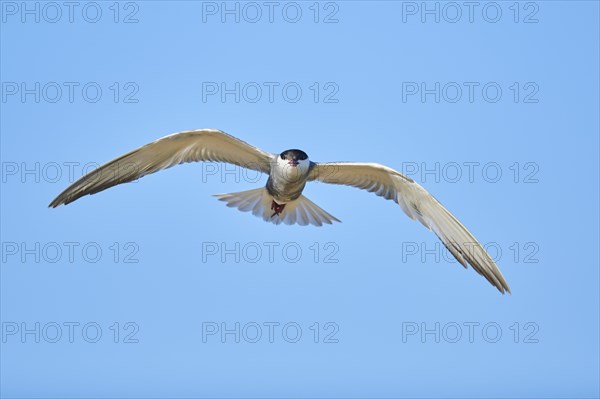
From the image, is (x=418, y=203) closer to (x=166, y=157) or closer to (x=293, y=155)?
(x=293, y=155)

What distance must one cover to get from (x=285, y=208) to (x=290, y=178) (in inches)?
39.2

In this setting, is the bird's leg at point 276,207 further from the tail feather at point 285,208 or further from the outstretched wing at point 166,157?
the outstretched wing at point 166,157

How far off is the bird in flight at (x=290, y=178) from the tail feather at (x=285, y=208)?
1 centimetres

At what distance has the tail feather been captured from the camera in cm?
961

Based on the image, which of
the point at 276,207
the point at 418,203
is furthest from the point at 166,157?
the point at 418,203

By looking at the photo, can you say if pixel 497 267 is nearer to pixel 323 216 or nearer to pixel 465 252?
pixel 465 252

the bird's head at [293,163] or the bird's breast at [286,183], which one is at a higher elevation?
the bird's head at [293,163]

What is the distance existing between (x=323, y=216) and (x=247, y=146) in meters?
1.42

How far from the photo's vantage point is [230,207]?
31.5 feet

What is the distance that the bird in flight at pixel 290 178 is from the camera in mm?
8516

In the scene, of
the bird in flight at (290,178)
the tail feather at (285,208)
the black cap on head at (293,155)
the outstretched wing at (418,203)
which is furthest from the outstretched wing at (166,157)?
the outstretched wing at (418,203)

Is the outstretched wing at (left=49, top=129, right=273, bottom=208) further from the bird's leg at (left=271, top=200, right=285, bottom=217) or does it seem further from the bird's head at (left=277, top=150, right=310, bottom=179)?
the bird's leg at (left=271, top=200, right=285, bottom=217)

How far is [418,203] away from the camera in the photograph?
899 cm

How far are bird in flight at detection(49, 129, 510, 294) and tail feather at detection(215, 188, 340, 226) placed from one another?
0.04ft
